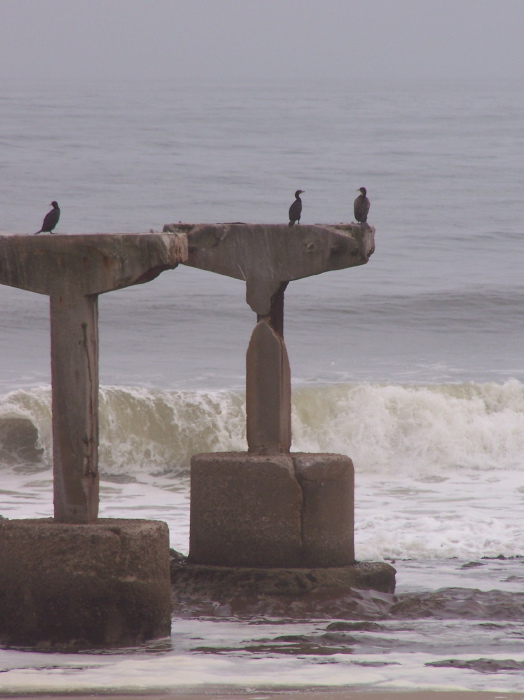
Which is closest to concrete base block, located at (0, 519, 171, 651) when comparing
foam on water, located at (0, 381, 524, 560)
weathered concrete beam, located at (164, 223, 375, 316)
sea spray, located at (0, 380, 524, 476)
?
weathered concrete beam, located at (164, 223, 375, 316)

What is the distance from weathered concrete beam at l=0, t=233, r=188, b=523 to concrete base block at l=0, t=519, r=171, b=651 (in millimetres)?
323

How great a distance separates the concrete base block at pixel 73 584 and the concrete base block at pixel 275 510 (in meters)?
1.63

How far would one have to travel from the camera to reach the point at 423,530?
12.0 meters

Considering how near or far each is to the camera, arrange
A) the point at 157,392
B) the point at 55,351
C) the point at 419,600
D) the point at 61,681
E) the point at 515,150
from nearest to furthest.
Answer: the point at 61,681
the point at 55,351
the point at 419,600
the point at 157,392
the point at 515,150

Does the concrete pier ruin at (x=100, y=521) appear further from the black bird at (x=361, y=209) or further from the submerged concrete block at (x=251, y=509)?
Answer: the black bird at (x=361, y=209)

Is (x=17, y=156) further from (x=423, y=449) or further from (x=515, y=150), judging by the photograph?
(x=423, y=449)

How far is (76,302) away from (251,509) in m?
2.10

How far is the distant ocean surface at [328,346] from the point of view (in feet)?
24.9

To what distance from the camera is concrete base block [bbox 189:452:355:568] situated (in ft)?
28.5

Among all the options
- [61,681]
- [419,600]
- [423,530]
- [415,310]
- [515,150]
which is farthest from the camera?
[515,150]

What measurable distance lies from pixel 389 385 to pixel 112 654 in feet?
43.6

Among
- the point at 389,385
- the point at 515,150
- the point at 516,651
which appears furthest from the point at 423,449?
the point at 515,150

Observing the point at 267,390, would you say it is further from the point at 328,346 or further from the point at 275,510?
the point at 328,346

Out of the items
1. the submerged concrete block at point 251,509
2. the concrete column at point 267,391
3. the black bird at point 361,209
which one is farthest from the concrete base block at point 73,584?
the black bird at point 361,209
